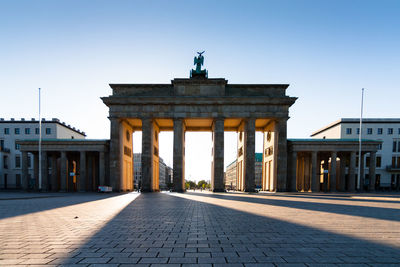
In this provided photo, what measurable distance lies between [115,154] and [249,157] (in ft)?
72.6

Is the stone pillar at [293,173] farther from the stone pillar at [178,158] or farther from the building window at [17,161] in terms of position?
the building window at [17,161]

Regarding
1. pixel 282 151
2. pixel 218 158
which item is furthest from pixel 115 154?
pixel 282 151

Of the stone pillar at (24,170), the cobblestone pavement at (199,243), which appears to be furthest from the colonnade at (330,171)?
the stone pillar at (24,170)

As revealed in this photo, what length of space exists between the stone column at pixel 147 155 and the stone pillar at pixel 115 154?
14.4 feet

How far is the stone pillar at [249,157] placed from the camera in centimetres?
3419

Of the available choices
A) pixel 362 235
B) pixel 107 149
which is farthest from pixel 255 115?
pixel 362 235

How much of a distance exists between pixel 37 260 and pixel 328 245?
7208 millimetres

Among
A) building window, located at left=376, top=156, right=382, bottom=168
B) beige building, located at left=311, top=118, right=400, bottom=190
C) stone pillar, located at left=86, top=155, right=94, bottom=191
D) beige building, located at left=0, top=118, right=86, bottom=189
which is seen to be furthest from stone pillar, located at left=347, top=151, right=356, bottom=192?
beige building, located at left=0, top=118, right=86, bottom=189

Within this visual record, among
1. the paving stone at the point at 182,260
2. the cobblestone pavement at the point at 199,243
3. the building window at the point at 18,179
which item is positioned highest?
the paving stone at the point at 182,260

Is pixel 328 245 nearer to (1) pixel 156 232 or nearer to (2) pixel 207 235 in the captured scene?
(2) pixel 207 235

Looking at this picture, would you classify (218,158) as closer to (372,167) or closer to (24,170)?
(372,167)

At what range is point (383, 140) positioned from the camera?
53.2 meters

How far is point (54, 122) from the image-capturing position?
54.4 m

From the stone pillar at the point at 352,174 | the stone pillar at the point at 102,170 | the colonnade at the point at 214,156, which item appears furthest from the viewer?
the stone pillar at the point at 352,174
